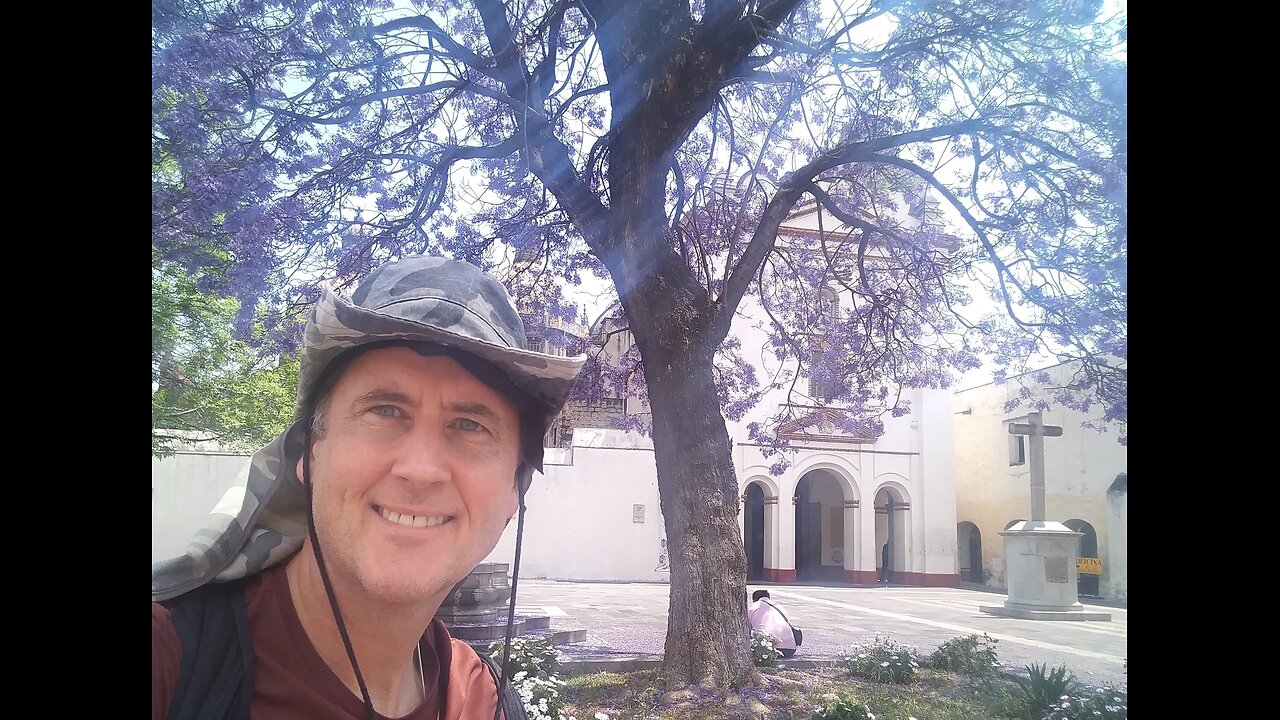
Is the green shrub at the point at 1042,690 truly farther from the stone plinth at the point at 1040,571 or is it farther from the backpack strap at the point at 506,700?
the backpack strap at the point at 506,700

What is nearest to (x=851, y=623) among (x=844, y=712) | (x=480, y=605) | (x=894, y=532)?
(x=894, y=532)

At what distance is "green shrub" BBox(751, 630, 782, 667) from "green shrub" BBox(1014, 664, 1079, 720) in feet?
3.50

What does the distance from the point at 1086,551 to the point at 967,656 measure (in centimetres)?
117

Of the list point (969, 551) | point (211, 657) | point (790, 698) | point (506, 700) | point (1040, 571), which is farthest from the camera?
point (1040, 571)

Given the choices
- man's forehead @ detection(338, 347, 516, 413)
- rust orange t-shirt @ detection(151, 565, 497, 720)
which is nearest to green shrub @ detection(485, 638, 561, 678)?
rust orange t-shirt @ detection(151, 565, 497, 720)

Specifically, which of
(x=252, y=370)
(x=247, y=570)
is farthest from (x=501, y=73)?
(x=247, y=570)

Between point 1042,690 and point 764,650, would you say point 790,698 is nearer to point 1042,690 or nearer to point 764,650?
point 764,650

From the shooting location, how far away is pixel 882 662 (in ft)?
10.5

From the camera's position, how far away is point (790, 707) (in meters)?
2.75

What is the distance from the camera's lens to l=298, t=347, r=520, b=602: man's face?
3.21 feet

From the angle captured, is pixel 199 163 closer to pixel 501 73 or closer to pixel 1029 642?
pixel 501 73

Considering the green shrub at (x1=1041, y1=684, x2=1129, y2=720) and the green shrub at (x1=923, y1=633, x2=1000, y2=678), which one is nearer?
the green shrub at (x1=1041, y1=684, x2=1129, y2=720)

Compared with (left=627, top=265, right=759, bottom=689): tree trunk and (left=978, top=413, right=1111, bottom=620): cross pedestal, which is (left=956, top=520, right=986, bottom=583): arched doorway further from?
(left=627, top=265, right=759, bottom=689): tree trunk
